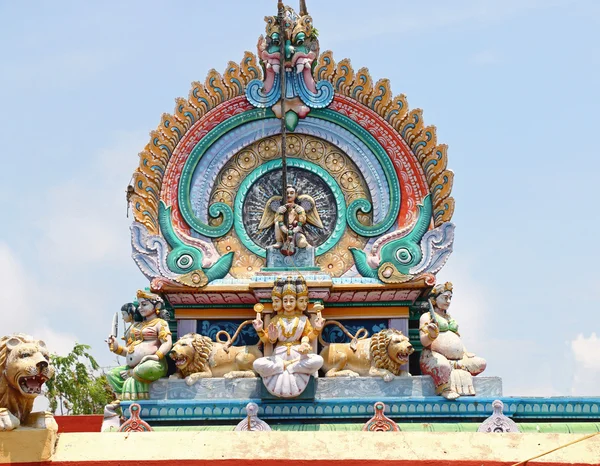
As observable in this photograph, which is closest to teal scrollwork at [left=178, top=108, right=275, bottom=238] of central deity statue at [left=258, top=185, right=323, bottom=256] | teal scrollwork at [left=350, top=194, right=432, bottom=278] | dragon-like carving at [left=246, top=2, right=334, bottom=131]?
dragon-like carving at [left=246, top=2, right=334, bottom=131]

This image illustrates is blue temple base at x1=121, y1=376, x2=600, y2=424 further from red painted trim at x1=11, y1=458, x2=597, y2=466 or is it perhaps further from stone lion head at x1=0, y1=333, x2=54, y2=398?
stone lion head at x1=0, y1=333, x2=54, y2=398

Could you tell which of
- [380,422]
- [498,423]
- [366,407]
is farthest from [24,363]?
[498,423]

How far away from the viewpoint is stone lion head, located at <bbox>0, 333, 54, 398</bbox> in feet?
31.1

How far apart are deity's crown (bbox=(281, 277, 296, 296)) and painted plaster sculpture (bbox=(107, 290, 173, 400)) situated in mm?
1790

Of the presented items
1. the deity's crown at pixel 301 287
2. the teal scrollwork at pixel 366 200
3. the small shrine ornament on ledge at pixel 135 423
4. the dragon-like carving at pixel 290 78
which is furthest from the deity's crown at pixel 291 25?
the small shrine ornament on ledge at pixel 135 423

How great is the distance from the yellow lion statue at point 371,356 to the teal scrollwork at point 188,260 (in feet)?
6.24

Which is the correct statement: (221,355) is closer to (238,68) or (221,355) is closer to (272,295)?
Result: (272,295)

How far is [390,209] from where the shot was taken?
1641 centimetres

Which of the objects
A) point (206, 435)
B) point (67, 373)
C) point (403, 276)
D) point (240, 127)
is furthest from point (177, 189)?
point (67, 373)

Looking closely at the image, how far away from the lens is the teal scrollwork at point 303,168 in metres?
→ 16.3

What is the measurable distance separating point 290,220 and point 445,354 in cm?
294

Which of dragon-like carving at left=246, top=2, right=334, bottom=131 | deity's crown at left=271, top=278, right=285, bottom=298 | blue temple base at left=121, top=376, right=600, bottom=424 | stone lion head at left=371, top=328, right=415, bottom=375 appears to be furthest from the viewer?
dragon-like carving at left=246, top=2, right=334, bottom=131

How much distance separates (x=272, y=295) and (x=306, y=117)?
3.07 meters

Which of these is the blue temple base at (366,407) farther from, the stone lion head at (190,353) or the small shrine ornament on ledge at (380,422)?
the stone lion head at (190,353)
